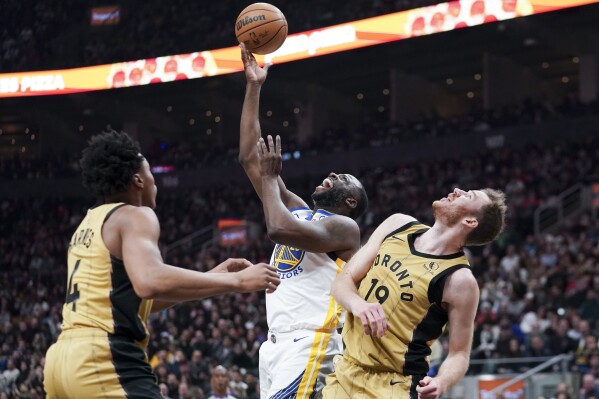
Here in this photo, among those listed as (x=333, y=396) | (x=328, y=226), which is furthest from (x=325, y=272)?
(x=333, y=396)

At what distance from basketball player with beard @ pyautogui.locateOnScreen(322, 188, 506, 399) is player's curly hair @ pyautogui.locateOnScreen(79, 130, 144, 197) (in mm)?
1284

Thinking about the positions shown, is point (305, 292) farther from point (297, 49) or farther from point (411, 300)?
point (297, 49)

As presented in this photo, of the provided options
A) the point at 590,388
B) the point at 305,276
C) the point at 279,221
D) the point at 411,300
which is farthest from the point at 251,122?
the point at 590,388

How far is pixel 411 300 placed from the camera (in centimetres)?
475

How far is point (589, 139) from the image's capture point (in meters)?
23.2

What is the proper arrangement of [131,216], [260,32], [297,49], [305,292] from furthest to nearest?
[297,49] < [260,32] < [305,292] < [131,216]

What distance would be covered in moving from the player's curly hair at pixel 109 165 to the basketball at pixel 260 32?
99.4 inches

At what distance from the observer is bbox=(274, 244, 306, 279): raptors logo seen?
19.1 feet

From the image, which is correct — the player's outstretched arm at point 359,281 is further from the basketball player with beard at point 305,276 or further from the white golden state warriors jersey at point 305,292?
the white golden state warriors jersey at point 305,292

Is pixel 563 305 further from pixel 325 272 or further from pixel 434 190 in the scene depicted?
pixel 325 272

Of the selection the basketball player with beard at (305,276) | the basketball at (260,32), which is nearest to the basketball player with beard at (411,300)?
the basketball player with beard at (305,276)

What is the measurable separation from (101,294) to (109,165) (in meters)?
0.56

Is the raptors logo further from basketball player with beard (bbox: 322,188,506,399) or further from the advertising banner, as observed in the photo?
the advertising banner

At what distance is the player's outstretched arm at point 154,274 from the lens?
3820mm
